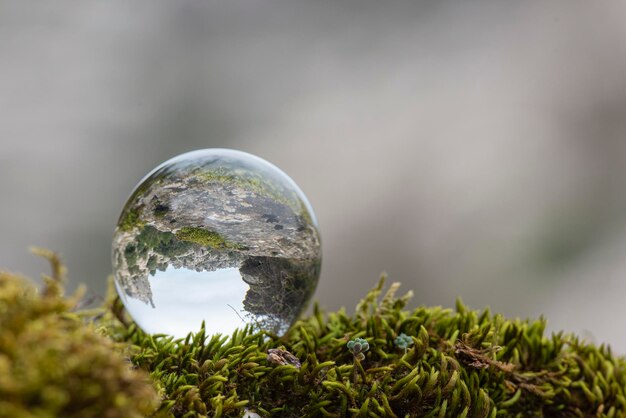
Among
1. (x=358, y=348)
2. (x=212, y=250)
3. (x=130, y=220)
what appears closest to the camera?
(x=358, y=348)

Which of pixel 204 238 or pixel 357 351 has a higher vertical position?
pixel 204 238

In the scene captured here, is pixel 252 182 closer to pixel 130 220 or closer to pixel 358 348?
pixel 130 220

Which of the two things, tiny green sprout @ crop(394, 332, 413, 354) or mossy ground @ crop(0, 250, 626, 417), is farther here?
tiny green sprout @ crop(394, 332, 413, 354)

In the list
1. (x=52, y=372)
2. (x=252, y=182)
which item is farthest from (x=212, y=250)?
(x=52, y=372)

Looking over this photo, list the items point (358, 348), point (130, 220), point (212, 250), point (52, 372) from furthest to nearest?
point (130, 220), point (212, 250), point (358, 348), point (52, 372)

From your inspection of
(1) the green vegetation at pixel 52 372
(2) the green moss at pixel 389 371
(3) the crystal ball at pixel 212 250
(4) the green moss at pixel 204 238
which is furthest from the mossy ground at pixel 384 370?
(1) the green vegetation at pixel 52 372

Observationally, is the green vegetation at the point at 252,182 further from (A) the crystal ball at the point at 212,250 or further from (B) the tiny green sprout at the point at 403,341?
(B) the tiny green sprout at the point at 403,341

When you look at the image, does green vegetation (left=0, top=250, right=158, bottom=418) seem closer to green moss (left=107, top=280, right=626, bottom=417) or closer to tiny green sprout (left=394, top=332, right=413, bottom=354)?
green moss (left=107, top=280, right=626, bottom=417)

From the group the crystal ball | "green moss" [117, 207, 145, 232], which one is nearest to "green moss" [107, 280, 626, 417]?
the crystal ball
